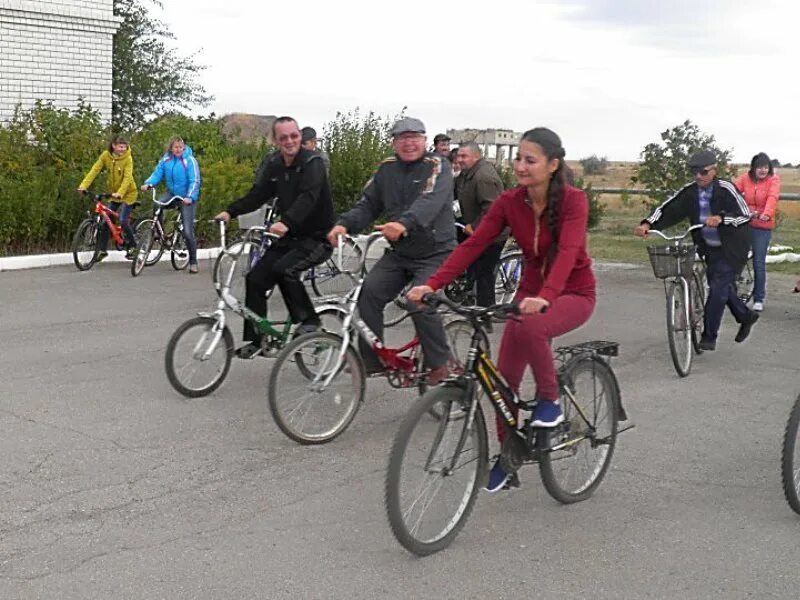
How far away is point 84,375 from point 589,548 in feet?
15.6

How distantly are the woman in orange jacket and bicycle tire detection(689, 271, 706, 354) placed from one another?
332 centimetres

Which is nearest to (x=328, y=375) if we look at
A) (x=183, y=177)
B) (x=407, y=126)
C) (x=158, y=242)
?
(x=407, y=126)

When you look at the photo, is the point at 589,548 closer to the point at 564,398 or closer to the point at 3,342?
the point at 564,398

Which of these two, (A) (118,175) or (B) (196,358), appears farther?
(A) (118,175)

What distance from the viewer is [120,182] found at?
1500cm

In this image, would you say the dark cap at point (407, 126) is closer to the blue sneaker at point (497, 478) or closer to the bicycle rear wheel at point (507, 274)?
the blue sneaker at point (497, 478)

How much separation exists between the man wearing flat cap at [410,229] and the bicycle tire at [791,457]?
2290 mm

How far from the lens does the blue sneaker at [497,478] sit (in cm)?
530

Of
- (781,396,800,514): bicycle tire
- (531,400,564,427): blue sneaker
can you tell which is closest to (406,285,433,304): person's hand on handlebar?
(531,400,564,427): blue sneaker

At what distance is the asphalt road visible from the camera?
470cm

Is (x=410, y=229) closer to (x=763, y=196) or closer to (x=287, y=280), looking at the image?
(x=287, y=280)

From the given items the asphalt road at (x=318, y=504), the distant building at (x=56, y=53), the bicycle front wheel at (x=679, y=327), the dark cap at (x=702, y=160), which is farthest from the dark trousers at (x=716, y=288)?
the distant building at (x=56, y=53)

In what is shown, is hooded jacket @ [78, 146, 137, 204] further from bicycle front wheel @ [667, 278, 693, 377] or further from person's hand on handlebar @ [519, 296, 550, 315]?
person's hand on handlebar @ [519, 296, 550, 315]

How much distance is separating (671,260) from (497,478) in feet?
13.9
